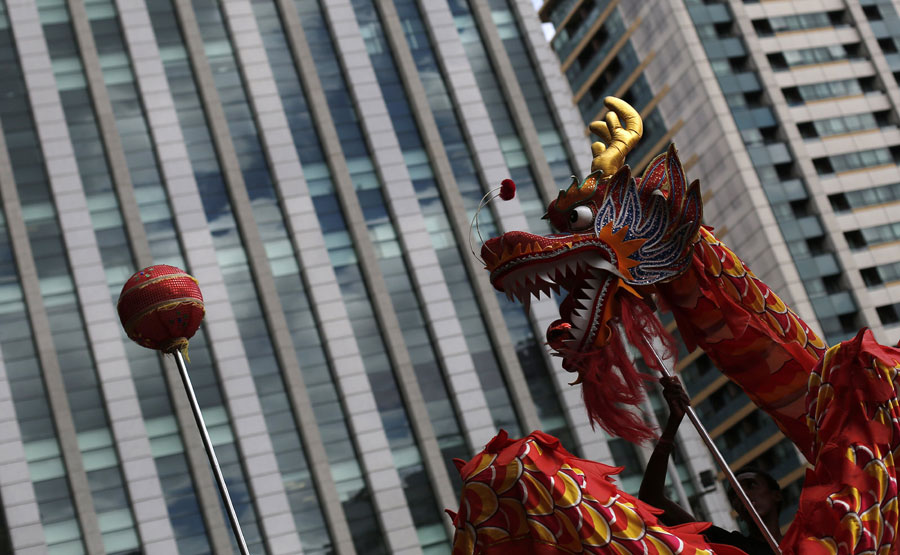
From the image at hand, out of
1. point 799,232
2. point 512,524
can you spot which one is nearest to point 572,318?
point 512,524

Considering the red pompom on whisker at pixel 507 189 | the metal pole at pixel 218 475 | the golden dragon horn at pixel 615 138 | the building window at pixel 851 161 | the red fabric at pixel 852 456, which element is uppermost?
the building window at pixel 851 161

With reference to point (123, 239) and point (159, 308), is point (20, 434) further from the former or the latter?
point (159, 308)

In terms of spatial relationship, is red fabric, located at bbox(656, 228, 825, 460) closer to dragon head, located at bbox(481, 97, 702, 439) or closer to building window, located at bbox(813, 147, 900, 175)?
dragon head, located at bbox(481, 97, 702, 439)

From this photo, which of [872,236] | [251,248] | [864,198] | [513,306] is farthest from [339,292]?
[864,198]

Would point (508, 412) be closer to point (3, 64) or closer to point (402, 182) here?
point (402, 182)

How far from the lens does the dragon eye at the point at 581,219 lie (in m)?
6.38

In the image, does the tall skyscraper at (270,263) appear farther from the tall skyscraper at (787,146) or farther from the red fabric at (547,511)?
the red fabric at (547,511)

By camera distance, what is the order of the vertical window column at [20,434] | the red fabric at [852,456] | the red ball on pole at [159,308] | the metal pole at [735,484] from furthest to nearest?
1. the vertical window column at [20,434]
2. the red ball on pole at [159,308]
3. the metal pole at [735,484]
4. the red fabric at [852,456]

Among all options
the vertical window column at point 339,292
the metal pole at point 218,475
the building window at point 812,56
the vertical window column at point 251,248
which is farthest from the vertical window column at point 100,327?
the building window at point 812,56

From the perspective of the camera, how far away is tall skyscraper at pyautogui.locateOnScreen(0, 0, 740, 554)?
33.7 meters

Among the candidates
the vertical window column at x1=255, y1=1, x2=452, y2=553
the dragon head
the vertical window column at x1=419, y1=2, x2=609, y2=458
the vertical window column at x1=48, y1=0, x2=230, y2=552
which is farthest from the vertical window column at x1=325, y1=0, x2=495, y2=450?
the dragon head

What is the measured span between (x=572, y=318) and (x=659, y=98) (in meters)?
50.5

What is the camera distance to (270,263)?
3672 centimetres

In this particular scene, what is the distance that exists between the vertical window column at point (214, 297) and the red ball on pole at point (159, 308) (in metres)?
26.6
